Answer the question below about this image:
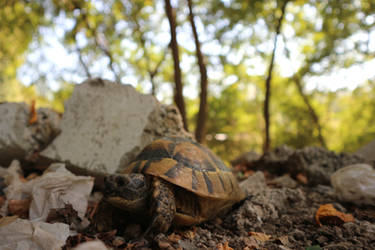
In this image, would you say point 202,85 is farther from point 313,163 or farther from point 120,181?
point 120,181

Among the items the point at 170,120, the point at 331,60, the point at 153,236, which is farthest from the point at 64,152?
the point at 331,60

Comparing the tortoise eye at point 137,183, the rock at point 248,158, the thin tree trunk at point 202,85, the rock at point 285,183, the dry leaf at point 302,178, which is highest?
the thin tree trunk at point 202,85

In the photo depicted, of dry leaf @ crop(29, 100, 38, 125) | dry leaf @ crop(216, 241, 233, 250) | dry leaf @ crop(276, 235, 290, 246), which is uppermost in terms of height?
dry leaf @ crop(29, 100, 38, 125)

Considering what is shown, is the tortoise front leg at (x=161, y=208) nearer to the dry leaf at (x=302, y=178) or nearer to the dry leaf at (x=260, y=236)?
the dry leaf at (x=260, y=236)

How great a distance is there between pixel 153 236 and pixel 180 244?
0.19 m

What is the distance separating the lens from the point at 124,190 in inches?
68.3

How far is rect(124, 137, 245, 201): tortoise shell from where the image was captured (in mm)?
1848

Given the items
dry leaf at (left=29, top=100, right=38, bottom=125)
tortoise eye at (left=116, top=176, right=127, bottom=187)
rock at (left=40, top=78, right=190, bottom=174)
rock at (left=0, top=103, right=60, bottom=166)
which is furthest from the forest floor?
dry leaf at (left=29, top=100, right=38, bottom=125)

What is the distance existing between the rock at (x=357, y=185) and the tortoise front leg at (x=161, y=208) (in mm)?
1850

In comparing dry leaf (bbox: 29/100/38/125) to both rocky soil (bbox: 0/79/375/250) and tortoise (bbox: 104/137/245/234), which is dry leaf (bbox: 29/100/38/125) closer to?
rocky soil (bbox: 0/79/375/250)

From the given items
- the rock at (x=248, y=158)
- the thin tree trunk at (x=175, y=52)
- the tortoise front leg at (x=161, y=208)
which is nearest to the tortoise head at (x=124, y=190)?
the tortoise front leg at (x=161, y=208)

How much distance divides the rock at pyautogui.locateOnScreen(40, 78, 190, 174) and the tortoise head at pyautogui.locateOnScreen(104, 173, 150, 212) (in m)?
0.91

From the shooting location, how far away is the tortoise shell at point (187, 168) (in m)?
1.85

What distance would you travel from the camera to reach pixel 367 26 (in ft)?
17.8
